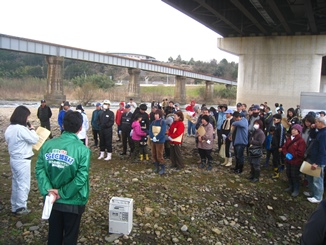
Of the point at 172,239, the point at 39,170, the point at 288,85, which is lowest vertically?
the point at 172,239

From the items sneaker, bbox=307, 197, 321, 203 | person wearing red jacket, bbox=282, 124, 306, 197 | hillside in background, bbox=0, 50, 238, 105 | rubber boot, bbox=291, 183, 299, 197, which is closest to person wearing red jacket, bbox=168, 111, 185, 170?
person wearing red jacket, bbox=282, 124, 306, 197

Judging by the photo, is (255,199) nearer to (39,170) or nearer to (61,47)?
(39,170)

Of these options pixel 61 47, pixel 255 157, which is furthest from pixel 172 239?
pixel 61 47

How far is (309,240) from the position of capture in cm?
209

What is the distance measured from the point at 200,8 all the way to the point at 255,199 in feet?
48.0

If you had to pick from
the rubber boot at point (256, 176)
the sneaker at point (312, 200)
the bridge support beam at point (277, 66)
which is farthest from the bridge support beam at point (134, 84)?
the sneaker at point (312, 200)

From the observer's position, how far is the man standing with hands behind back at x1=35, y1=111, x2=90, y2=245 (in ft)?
10.6

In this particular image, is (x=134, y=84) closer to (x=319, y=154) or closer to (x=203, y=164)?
(x=203, y=164)

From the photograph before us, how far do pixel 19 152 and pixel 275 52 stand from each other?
2332cm

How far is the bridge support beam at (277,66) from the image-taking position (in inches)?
914

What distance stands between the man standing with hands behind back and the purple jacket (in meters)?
5.57

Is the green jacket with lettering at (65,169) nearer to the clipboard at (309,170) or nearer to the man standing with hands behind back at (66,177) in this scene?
the man standing with hands behind back at (66,177)

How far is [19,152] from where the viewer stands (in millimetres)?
5055

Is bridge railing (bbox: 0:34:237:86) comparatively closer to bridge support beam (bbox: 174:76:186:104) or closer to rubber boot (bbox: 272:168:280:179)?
bridge support beam (bbox: 174:76:186:104)
